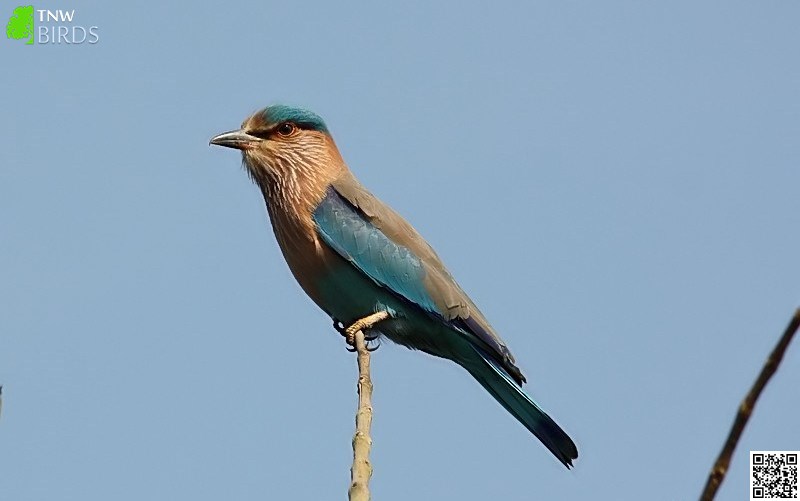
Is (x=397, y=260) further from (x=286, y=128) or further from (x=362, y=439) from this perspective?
(x=362, y=439)

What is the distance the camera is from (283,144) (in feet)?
26.4

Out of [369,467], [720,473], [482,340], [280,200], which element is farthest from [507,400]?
[720,473]

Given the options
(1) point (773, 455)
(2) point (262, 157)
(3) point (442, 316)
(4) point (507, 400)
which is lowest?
(1) point (773, 455)

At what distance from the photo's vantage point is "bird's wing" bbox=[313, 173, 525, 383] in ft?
24.0

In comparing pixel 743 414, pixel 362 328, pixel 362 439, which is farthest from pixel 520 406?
pixel 743 414

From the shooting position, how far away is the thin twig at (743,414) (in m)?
2.25

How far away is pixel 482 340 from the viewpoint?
721cm

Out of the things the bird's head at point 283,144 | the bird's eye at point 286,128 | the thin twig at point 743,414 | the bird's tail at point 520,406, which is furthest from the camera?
the bird's eye at point 286,128

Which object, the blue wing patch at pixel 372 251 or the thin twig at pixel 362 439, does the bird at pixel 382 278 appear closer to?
the blue wing patch at pixel 372 251

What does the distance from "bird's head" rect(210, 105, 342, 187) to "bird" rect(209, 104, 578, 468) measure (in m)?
0.02

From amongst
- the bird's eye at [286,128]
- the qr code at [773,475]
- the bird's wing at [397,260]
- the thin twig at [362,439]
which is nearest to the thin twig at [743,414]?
the thin twig at [362,439]

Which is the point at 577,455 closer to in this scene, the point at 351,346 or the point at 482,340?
the point at 482,340

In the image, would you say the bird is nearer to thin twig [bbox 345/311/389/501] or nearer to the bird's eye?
the bird's eye

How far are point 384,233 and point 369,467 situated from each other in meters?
4.29
